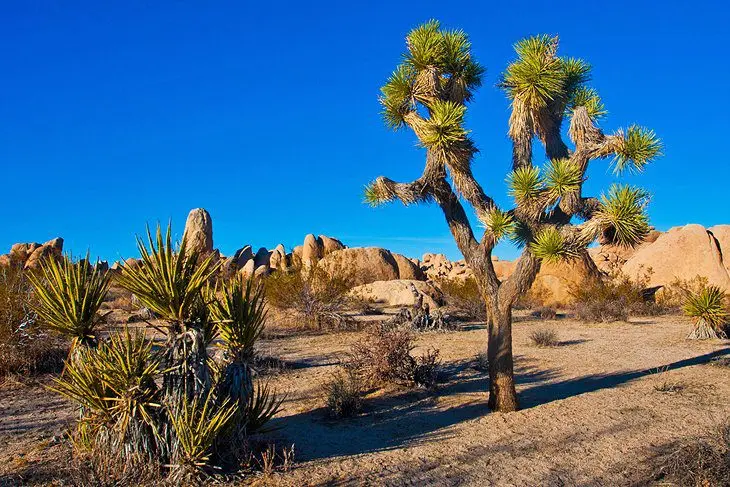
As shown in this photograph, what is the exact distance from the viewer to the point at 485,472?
18.9ft

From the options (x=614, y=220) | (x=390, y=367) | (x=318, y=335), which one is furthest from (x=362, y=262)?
(x=614, y=220)

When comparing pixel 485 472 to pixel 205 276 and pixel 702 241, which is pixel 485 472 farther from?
pixel 702 241

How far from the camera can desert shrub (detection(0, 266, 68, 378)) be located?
9.48 metres

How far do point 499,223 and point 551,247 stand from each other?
28.2 inches

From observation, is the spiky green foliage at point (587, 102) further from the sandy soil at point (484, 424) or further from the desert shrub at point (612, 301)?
the desert shrub at point (612, 301)

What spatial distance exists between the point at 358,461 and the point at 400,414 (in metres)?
2.00

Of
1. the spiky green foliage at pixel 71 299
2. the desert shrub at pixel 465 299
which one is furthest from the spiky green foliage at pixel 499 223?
the desert shrub at pixel 465 299

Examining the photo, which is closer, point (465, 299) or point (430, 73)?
point (430, 73)

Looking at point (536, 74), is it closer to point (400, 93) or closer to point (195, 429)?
point (400, 93)

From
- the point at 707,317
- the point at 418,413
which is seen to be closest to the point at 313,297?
the point at 418,413

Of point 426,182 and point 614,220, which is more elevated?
point 426,182

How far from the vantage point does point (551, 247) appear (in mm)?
7004

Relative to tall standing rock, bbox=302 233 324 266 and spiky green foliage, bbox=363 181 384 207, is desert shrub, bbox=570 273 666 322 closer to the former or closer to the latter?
spiky green foliage, bbox=363 181 384 207

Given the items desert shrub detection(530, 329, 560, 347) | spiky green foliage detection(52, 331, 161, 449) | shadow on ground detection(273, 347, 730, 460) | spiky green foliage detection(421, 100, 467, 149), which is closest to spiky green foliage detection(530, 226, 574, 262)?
spiky green foliage detection(421, 100, 467, 149)
